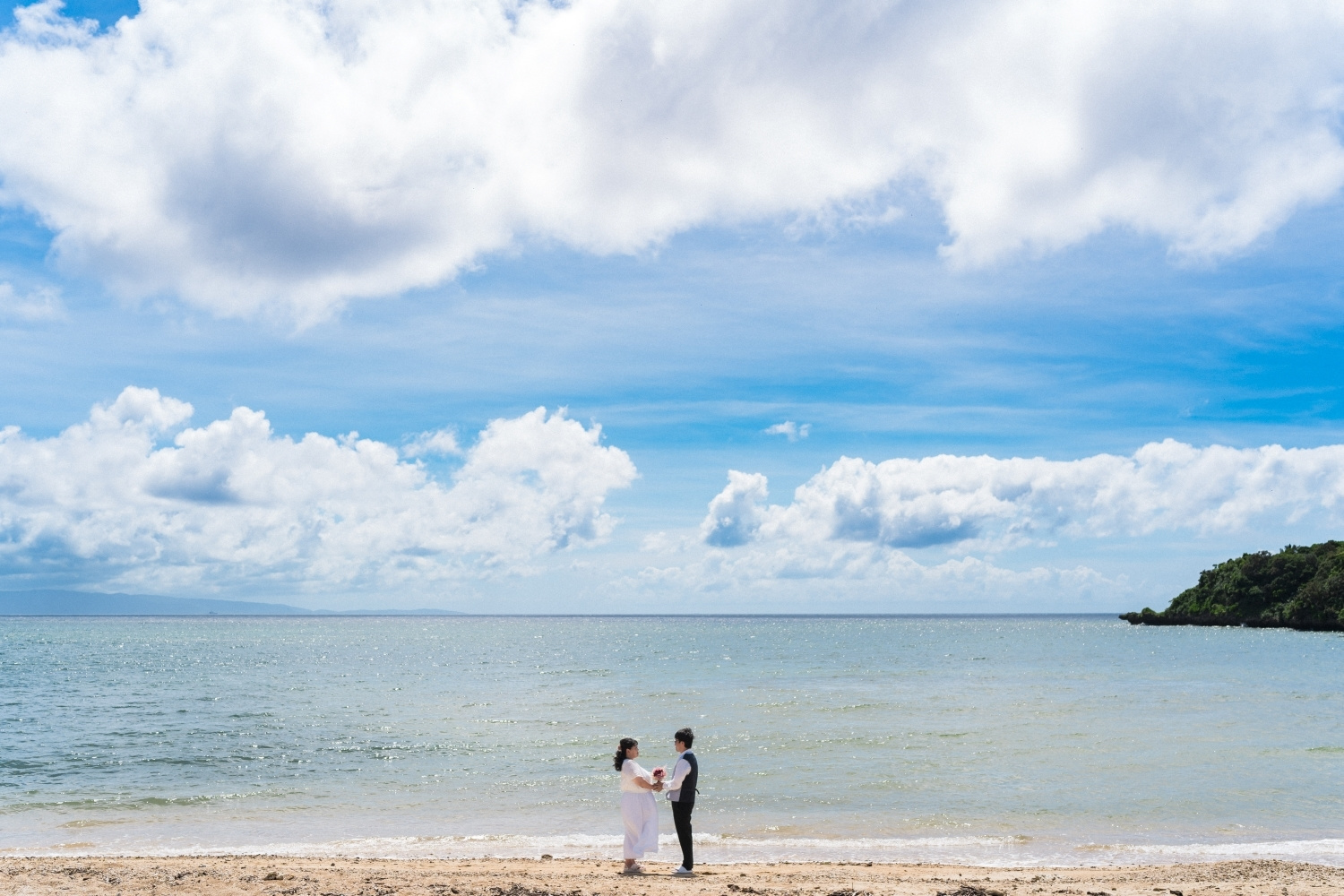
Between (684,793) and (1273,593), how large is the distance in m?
151

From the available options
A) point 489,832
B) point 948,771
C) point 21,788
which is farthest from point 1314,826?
point 21,788

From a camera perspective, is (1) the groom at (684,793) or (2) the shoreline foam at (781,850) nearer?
(1) the groom at (684,793)

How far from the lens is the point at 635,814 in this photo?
531 inches

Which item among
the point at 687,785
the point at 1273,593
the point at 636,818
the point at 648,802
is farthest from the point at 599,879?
the point at 1273,593

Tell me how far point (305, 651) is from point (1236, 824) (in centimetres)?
10121

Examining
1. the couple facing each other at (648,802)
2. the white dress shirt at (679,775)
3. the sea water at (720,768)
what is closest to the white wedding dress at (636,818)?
the couple facing each other at (648,802)

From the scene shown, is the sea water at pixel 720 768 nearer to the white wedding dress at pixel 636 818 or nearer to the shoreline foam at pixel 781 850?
the shoreline foam at pixel 781 850

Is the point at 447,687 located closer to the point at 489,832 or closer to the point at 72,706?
the point at 72,706

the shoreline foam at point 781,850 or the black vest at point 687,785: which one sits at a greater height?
the black vest at point 687,785

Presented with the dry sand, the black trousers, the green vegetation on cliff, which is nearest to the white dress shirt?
the black trousers

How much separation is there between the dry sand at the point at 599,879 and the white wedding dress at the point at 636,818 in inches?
16.0

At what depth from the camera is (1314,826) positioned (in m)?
17.3

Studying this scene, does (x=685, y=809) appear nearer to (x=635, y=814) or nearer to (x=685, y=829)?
(x=685, y=829)

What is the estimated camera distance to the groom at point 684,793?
13250mm
